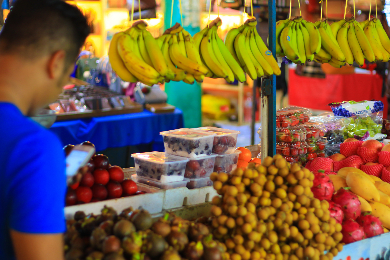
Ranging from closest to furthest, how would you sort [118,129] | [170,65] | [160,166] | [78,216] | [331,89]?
[78,216] → [170,65] → [160,166] → [118,129] → [331,89]

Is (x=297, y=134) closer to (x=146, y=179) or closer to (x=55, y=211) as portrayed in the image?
(x=146, y=179)

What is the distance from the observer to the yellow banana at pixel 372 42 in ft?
8.36

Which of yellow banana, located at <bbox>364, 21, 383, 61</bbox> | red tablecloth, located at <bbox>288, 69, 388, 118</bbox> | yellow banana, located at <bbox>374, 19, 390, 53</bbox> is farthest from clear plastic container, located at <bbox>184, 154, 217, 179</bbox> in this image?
red tablecloth, located at <bbox>288, 69, 388, 118</bbox>

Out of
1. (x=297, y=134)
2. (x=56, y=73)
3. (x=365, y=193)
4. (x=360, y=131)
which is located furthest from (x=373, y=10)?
(x=56, y=73)

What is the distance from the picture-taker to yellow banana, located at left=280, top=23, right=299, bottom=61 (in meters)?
2.21

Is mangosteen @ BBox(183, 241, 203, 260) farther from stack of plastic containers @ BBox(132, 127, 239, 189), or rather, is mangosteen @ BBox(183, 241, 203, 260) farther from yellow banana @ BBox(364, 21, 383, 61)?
yellow banana @ BBox(364, 21, 383, 61)

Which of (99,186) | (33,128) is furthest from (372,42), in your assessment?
(33,128)

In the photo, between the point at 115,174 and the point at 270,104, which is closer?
the point at 115,174

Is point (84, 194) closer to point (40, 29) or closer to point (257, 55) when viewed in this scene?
point (40, 29)

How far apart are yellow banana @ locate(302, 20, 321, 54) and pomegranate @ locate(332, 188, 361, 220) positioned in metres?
0.84

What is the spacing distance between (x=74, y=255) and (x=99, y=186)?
569 millimetres

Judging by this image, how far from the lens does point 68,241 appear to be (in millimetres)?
1299

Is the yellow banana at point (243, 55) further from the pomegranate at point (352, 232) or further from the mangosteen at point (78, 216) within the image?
the mangosteen at point (78, 216)

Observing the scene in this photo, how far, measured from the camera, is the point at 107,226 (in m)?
1.30
